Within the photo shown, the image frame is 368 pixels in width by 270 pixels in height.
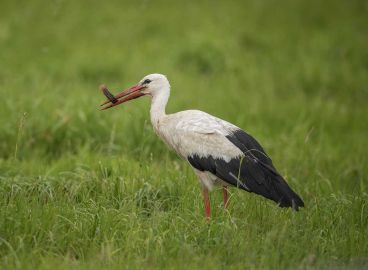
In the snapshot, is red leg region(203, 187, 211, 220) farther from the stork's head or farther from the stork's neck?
the stork's head

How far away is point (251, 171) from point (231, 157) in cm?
20

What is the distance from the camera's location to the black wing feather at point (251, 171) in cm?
457

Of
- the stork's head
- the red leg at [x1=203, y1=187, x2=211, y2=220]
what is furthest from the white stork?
the stork's head

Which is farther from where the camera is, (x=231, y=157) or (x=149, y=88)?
(x=149, y=88)

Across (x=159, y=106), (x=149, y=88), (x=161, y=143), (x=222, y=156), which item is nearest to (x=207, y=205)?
(x=222, y=156)

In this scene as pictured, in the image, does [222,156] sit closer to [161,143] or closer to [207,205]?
[207,205]

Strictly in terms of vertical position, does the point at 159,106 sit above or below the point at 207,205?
above

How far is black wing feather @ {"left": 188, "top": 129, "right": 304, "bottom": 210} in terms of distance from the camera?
4.57 m

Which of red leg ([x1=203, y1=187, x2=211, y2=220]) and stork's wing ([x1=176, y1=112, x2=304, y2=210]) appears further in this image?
red leg ([x1=203, y1=187, x2=211, y2=220])

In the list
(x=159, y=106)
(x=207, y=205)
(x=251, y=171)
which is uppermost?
(x=159, y=106)

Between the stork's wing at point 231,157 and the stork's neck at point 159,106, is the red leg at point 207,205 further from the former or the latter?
the stork's neck at point 159,106

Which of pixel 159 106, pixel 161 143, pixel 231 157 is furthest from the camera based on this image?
pixel 161 143

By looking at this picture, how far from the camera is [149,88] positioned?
540cm

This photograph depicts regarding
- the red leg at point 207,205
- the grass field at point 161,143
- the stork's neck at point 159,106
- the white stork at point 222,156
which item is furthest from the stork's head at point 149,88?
the red leg at point 207,205
